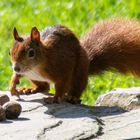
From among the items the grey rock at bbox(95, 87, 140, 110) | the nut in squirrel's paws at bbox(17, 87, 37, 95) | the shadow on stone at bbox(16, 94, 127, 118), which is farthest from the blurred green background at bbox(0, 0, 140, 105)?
the shadow on stone at bbox(16, 94, 127, 118)

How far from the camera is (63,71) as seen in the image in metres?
5.72

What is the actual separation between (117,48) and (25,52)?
33.9 inches

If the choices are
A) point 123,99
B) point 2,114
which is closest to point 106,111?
point 123,99

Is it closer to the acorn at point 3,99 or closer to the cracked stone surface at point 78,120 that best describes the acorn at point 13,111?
the cracked stone surface at point 78,120

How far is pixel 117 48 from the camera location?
614 centimetres

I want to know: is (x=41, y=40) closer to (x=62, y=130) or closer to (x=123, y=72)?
(x=123, y=72)

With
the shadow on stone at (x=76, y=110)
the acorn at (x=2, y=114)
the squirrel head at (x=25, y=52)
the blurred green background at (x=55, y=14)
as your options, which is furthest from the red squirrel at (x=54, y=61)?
the blurred green background at (x=55, y=14)

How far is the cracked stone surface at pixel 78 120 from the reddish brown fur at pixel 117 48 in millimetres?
315

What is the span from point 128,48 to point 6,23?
3.43 meters

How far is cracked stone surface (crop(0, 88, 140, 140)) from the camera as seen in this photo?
445 centimetres

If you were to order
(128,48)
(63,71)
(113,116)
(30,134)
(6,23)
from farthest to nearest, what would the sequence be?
1. (6,23)
2. (128,48)
3. (63,71)
4. (113,116)
5. (30,134)

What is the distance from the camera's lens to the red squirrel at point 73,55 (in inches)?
225

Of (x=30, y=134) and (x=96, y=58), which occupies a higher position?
(x=96, y=58)

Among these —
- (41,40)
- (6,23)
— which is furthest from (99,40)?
(6,23)
